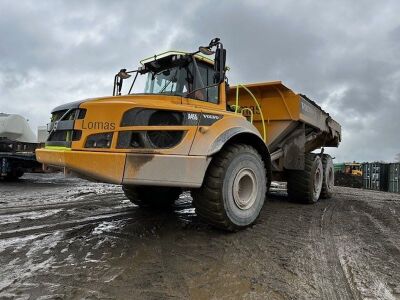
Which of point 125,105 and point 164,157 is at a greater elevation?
point 125,105

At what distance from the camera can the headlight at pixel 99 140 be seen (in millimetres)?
4383

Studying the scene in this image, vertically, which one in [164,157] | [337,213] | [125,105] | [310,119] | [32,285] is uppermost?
[310,119]

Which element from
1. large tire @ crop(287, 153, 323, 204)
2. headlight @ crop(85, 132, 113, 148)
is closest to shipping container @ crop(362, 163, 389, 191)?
large tire @ crop(287, 153, 323, 204)

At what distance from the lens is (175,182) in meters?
4.48

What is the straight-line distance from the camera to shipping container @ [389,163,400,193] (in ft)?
60.0

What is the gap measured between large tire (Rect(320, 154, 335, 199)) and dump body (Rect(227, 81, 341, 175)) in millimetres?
2008

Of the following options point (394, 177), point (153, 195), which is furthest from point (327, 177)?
point (394, 177)

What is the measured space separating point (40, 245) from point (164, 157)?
5.98ft

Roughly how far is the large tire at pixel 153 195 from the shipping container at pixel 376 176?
1591 centimetres

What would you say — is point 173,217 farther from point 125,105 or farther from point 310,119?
point 310,119

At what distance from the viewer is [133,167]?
430 cm

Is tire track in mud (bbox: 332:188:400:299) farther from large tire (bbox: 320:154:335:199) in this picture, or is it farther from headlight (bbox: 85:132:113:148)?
headlight (bbox: 85:132:113:148)

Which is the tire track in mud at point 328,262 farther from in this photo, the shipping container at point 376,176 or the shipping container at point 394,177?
the shipping container at point 376,176

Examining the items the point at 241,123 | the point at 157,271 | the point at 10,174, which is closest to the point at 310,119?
the point at 241,123
